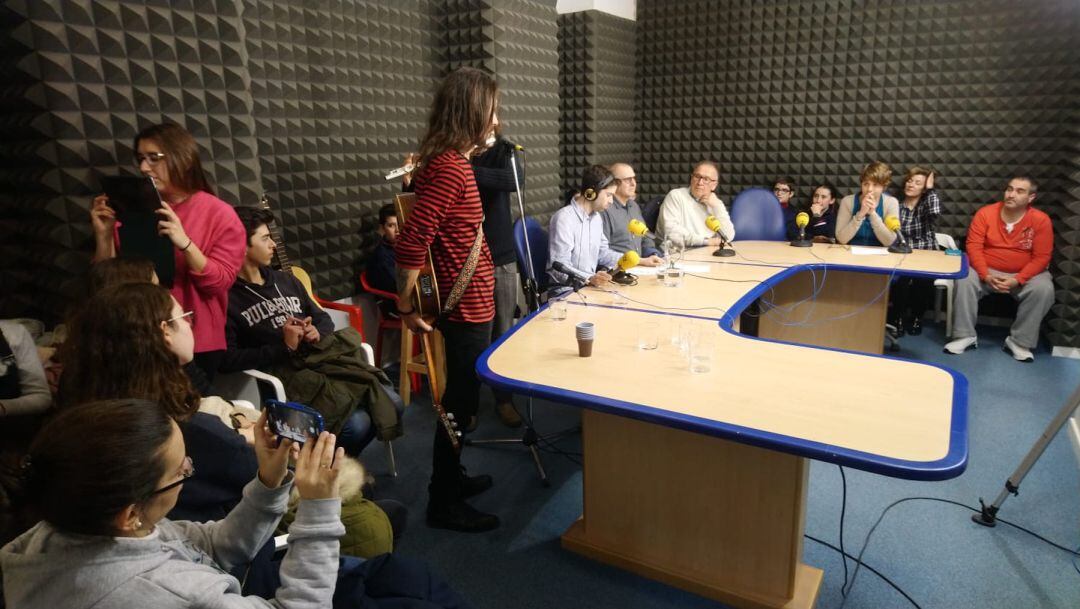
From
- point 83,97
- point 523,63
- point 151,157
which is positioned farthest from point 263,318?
point 523,63

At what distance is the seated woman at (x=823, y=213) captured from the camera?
4.87 m

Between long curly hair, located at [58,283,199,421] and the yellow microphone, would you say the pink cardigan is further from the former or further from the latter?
the yellow microphone

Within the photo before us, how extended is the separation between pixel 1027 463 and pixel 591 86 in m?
4.01

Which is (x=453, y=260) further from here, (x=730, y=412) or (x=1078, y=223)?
(x=1078, y=223)

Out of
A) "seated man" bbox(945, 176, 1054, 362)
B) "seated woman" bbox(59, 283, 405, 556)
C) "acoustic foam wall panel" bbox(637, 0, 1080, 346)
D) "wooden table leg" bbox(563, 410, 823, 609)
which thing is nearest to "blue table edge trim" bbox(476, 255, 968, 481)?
"wooden table leg" bbox(563, 410, 823, 609)

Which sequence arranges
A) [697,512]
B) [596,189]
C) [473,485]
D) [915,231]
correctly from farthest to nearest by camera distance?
[915,231] → [596,189] → [473,485] → [697,512]

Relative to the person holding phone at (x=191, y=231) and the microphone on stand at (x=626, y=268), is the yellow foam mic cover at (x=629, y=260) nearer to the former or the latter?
the microphone on stand at (x=626, y=268)

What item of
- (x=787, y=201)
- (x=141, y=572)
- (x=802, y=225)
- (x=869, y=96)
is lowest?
(x=141, y=572)

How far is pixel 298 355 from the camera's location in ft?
8.37

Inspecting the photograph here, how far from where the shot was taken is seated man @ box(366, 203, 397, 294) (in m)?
3.67

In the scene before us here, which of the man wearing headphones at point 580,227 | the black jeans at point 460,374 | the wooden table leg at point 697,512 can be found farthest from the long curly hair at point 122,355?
the man wearing headphones at point 580,227

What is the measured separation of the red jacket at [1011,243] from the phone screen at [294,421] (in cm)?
474

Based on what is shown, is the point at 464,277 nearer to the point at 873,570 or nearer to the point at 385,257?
the point at 385,257

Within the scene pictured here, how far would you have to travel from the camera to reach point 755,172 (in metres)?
5.55
